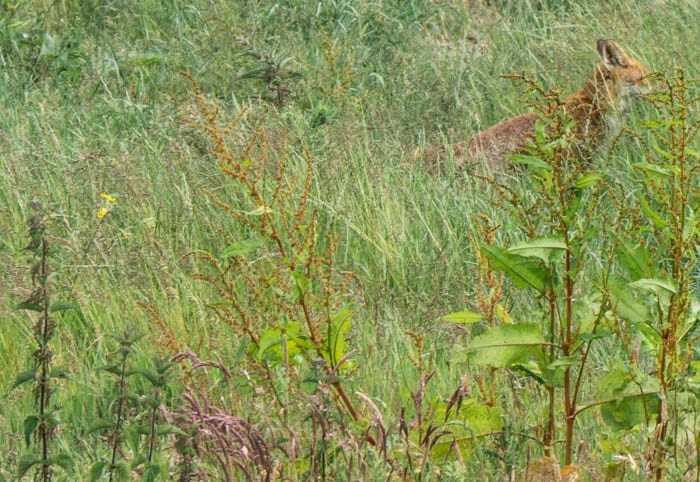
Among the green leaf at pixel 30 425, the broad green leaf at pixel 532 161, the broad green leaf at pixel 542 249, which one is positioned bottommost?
the green leaf at pixel 30 425

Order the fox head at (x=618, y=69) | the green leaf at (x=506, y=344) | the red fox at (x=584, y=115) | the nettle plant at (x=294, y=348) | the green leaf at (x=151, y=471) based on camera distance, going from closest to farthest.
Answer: the green leaf at (x=151, y=471)
the nettle plant at (x=294, y=348)
the green leaf at (x=506, y=344)
the red fox at (x=584, y=115)
the fox head at (x=618, y=69)

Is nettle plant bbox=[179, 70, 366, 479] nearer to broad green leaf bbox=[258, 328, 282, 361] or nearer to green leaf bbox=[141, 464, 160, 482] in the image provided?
broad green leaf bbox=[258, 328, 282, 361]

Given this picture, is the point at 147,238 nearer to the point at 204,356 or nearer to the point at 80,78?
the point at 204,356

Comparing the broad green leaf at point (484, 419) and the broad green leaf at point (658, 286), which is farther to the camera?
the broad green leaf at point (484, 419)

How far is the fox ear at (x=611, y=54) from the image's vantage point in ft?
21.2

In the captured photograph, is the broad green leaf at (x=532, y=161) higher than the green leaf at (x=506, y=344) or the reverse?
higher

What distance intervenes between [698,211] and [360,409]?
105 centimetres

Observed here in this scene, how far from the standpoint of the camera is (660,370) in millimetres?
2439

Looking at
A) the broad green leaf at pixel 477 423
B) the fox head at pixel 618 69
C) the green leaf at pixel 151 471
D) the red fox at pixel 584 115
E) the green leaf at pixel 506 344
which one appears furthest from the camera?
the fox head at pixel 618 69

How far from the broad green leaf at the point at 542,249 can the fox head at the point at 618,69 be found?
3994 millimetres

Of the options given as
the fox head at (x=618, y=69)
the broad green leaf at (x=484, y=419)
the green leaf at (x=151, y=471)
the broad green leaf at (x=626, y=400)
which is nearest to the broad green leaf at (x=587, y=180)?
the broad green leaf at (x=626, y=400)

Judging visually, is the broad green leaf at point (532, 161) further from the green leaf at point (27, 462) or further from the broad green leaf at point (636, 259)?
the green leaf at point (27, 462)

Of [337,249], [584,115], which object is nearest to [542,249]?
[337,249]

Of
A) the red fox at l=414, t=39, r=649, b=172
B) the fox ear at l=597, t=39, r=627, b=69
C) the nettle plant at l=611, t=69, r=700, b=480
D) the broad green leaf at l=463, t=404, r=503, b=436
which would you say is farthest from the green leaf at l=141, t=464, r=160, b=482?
the fox ear at l=597, t=39, r=627, b=69
